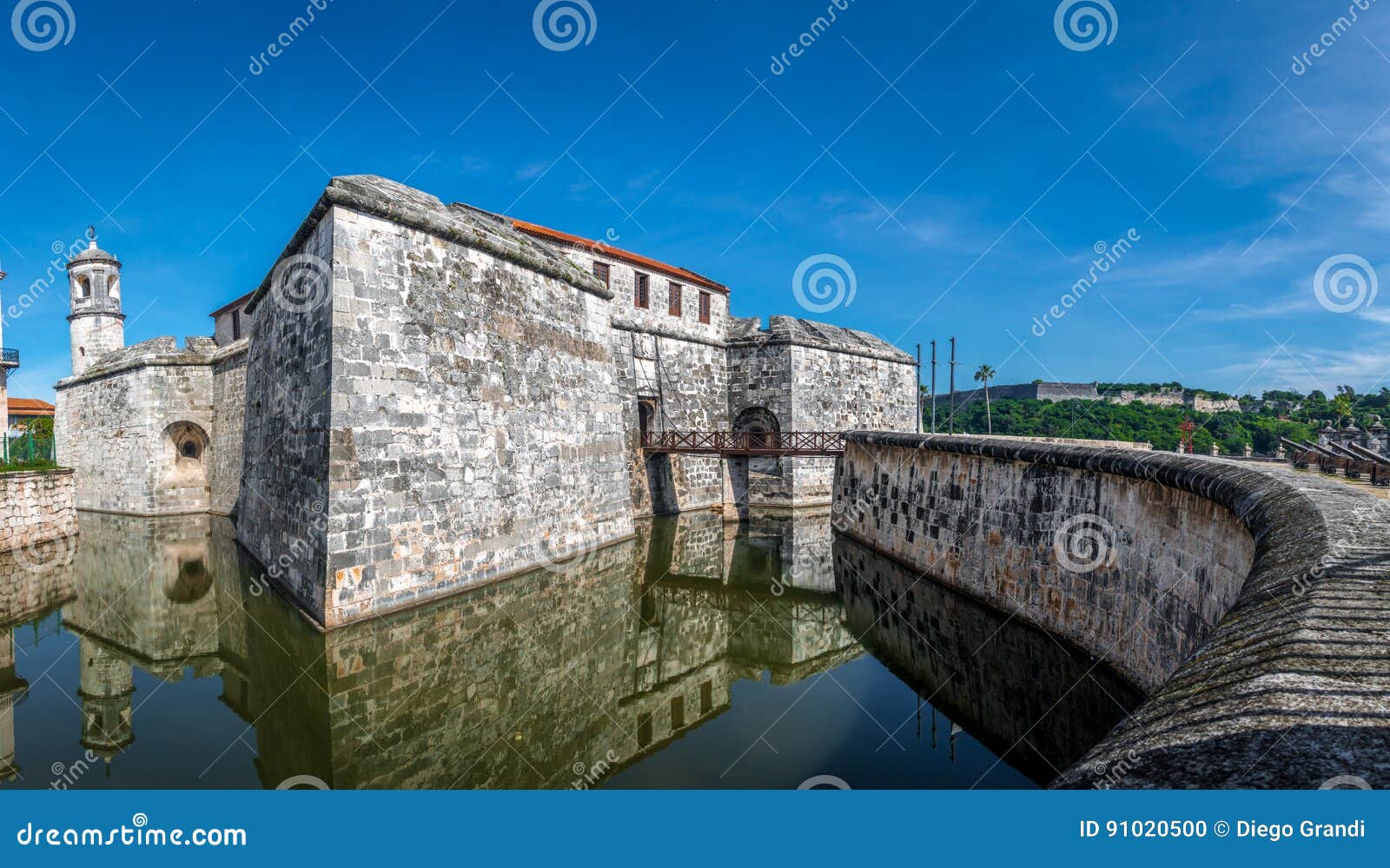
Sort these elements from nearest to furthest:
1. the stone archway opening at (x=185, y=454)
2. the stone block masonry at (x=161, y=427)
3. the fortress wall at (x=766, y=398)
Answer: the stone block masonry at (x=161, y=427), the stone archway opening at (x=185, y=454), the fortress wall at (x=766, y=398)

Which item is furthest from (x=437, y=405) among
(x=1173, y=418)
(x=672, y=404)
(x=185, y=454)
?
(x=1173, y=418)

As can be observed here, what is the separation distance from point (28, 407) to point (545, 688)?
5510 centimetres

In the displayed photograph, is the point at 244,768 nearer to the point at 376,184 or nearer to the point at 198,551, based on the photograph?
the point at 376,184

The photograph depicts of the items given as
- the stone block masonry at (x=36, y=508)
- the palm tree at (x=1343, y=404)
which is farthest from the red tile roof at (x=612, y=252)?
the palm tree at (x=1343, y=404)

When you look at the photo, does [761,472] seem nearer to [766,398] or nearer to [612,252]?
[766,398]

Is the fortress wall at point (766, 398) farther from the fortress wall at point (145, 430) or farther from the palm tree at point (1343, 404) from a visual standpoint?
the palm tree at point (1343, 404)

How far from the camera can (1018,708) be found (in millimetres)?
6555

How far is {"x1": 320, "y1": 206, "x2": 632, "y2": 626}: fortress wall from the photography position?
8938mm

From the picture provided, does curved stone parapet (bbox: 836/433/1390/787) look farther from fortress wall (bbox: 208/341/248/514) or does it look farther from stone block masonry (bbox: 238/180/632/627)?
fortress wall (bbox: 208/341/248/514)

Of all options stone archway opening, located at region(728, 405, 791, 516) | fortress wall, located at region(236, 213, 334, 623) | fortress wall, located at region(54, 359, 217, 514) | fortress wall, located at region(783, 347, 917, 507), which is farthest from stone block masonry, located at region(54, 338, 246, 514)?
fortress wall, located at region(783, 347, 917, 507)

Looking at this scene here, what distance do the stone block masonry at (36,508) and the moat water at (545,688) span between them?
9.80 feet

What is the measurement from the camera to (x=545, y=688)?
23.1 ft

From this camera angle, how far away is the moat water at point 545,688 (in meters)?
5.55

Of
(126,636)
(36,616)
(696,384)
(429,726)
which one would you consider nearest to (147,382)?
(36,616)
